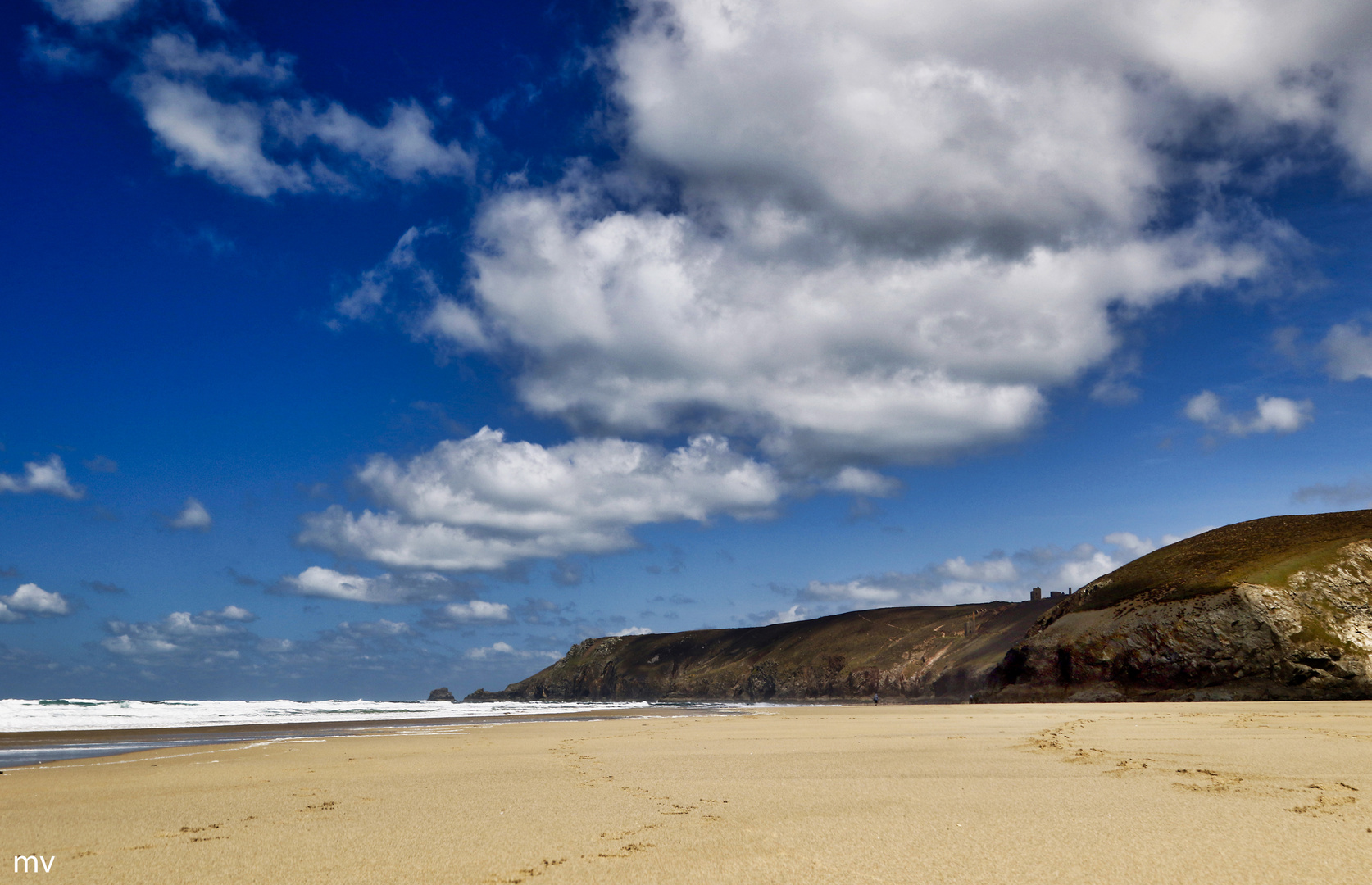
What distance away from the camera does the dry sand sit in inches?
182

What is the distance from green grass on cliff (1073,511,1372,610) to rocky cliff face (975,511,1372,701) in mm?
95

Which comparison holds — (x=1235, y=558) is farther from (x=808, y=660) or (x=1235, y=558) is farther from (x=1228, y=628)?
(x=808, y=660)

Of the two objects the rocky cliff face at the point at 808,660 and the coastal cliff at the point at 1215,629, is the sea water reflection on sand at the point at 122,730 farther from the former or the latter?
the rocky cliff face at the point at 808,660

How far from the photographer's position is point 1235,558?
39.7m

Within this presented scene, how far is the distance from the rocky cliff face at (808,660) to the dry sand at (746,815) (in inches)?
2069

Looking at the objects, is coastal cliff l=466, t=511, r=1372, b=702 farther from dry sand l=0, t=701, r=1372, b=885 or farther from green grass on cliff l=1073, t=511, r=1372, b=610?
dry sand l=0, t=701, r=1372, b=885

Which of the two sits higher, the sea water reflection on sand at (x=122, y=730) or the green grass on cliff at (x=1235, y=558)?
the green grass on cliff at (x=1235, y=558)

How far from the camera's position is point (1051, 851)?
188 inches

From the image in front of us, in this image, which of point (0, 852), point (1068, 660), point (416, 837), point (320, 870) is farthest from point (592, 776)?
point (1068, 660)

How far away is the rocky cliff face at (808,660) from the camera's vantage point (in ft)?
233

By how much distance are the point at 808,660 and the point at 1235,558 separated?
60.6 meters

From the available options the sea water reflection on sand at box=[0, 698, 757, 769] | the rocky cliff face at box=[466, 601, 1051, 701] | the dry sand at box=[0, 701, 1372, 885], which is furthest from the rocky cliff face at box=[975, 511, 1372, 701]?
the sea water reflection on sand at box=[0, 698, 757, 769]

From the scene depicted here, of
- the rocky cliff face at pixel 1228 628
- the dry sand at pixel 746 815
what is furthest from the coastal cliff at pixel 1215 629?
the dry sand at pixel 746 815

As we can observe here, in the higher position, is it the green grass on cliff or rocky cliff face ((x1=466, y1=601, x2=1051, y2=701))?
the green grass on cliff
